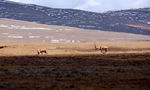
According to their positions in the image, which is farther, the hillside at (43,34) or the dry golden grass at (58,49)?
the hillside at (43,34)

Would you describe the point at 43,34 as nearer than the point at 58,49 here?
No

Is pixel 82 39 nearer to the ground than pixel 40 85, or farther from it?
nearer to the ground

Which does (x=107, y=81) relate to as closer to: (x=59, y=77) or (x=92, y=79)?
(x=92, y=79)

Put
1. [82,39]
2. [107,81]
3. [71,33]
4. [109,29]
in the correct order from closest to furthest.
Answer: [107,81] → [82,39] → [71,33] → [109,29]

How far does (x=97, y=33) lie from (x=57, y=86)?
492 ft

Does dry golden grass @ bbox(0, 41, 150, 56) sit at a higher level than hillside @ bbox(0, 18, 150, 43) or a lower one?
higher

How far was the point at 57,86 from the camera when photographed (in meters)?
24.2

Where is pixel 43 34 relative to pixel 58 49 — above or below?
below

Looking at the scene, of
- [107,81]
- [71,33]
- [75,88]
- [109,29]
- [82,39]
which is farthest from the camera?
[109,29]

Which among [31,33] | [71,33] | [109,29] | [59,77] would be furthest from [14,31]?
[59,77]

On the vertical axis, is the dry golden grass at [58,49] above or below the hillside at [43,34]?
above

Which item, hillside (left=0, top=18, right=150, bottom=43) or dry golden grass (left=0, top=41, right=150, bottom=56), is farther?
hillside (left=0, top=18, right=150, bottom=43)

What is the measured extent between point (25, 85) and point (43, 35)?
130603mm

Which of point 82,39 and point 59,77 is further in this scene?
point 82,39
